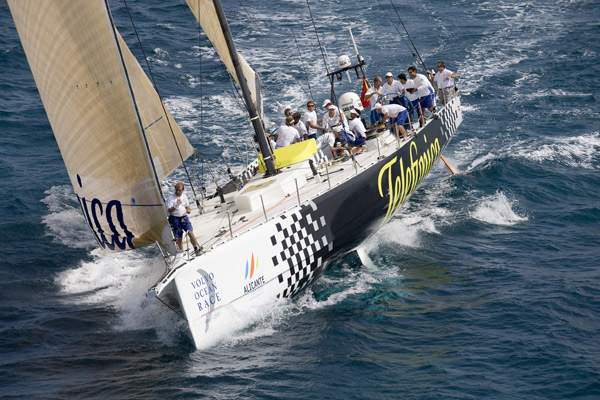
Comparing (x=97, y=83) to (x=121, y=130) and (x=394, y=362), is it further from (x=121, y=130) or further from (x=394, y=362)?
(x=394, y=362)

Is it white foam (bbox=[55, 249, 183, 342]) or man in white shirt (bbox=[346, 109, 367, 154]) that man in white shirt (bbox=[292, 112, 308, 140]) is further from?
white foam (bbox=[55, 249, 183, 342])

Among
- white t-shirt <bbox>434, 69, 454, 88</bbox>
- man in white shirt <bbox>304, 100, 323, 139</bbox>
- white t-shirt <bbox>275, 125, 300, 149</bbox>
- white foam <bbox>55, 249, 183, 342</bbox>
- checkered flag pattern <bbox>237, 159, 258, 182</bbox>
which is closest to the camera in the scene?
white foam <bbox>55, 249, 183, 342</bbox>

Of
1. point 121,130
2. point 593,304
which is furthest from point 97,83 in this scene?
point 593,304

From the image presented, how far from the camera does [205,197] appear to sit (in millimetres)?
14109

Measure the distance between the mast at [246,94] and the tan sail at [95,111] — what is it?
142 inches

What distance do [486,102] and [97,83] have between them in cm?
1525

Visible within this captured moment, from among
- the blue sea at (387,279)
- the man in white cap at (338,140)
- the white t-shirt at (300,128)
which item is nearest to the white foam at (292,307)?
the blue sea at (387,279)

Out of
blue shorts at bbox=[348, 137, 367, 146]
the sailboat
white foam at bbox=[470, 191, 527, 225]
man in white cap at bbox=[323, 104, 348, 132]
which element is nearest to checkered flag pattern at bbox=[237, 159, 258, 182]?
the sailboat

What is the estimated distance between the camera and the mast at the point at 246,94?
12469 millimetres

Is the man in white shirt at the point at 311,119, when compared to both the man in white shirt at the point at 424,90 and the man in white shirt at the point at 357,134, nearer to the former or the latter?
the man in white shirt at the point at 357,134

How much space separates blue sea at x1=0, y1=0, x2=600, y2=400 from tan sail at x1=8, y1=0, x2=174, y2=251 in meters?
2.04

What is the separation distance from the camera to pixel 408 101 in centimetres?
1587

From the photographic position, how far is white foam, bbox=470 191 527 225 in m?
14.1

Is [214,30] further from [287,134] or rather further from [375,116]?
[375,116]
